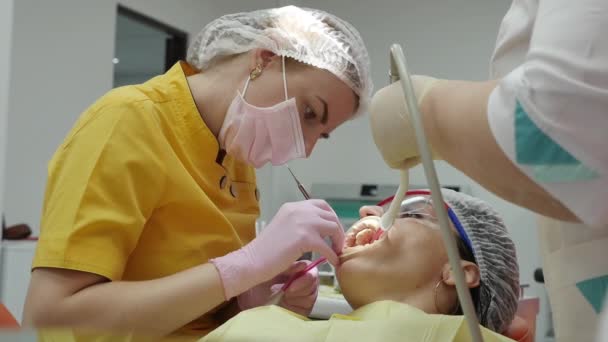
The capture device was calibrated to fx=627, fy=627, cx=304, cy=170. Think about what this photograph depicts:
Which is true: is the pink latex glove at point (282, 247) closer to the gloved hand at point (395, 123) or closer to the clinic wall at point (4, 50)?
the gloved hand at point (395, 123)

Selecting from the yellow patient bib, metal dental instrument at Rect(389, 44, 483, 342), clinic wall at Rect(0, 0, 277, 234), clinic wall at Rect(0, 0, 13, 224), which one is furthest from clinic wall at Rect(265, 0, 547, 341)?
metal dental instrument at Rect(389, 44, 483, 342)

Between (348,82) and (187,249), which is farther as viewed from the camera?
(348,82)

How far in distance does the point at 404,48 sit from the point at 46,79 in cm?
314

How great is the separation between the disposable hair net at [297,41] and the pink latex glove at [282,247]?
1.26 ft

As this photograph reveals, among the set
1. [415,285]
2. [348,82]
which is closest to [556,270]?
[415,285]

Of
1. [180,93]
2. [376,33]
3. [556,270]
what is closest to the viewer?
[556,270]

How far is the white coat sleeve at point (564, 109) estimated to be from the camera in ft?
2.30

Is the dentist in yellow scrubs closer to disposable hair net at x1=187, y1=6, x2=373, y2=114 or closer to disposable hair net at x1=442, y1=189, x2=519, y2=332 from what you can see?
disposable hair net at x1=187, y1=6, x2=373, y2=114

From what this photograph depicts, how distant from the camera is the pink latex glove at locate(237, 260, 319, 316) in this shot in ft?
5.43

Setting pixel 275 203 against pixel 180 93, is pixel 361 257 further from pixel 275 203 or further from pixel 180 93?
pixel 275 203

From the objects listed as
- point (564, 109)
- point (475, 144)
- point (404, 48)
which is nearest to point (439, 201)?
point (475, 144)

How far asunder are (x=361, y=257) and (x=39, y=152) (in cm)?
316

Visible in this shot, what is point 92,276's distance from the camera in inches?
52.6

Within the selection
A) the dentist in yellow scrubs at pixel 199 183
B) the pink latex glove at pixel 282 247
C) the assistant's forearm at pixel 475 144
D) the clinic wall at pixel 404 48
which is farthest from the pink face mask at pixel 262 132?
the clinic wall at pixel 404 48
